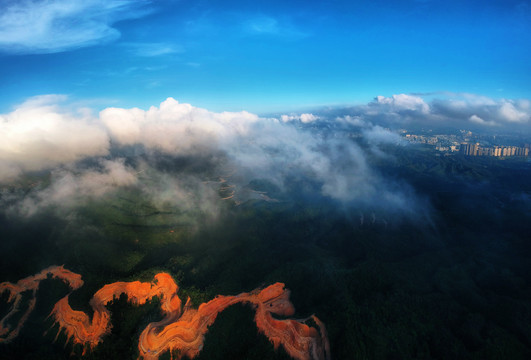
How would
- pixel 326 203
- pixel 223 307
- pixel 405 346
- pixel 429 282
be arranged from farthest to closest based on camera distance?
pixel 326 203 → pixel 429 282 → pixel 223 307 → pixel 405 346

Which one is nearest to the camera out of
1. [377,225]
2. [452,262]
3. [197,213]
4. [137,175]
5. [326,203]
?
[452,262]

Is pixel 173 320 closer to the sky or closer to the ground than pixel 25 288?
closer to the ground

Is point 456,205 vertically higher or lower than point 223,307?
higher

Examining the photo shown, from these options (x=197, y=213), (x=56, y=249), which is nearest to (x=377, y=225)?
(x=197, y=213)

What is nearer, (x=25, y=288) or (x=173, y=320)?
(x=173, y=320)

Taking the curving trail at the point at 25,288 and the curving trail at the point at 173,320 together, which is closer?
the curving trail at the point at 173,320

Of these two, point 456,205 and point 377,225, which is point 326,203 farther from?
point 456,205

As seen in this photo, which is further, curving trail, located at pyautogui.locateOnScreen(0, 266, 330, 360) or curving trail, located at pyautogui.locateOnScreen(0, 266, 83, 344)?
curving trail, located at pyautogui.locateOnScreen(0, 266, 83, 344)

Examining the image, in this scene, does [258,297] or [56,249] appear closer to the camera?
[258,297]
